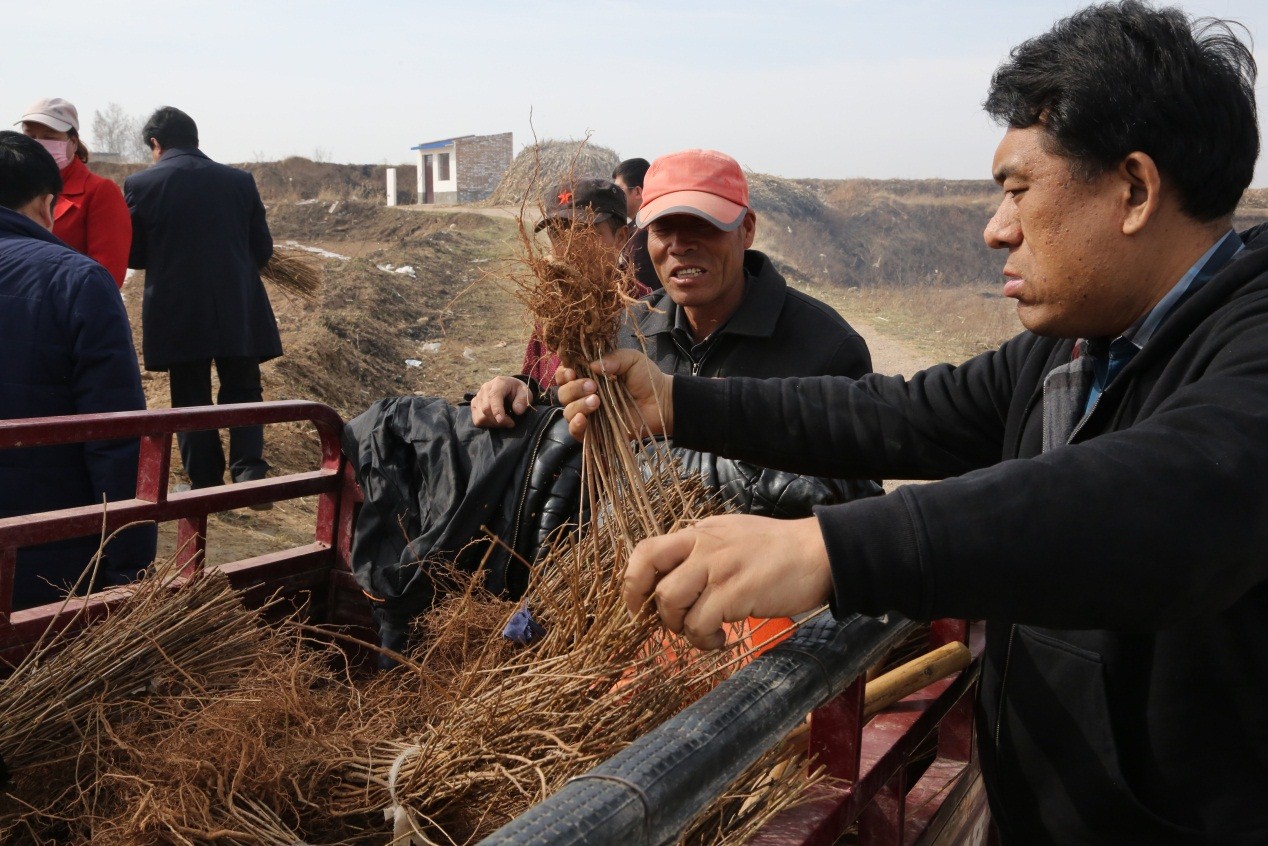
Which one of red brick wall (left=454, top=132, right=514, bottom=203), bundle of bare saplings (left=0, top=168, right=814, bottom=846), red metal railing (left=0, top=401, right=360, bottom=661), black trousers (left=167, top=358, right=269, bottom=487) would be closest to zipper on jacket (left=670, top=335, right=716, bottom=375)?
bundle of bare saplings (left=0, top=168, right=814, bottom=846)

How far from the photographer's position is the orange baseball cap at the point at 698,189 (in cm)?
300

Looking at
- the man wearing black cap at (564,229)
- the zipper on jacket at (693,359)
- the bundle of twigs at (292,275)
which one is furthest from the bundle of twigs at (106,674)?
the bundle of twigs at (292,275)

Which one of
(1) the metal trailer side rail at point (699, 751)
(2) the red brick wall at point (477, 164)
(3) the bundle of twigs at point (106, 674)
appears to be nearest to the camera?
(1) the metal trailer side rail at point (699, 751)

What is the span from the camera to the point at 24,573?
2771mm

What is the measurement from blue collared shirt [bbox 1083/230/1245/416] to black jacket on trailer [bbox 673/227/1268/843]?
4 centimetres

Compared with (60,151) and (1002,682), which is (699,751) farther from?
(60,151)

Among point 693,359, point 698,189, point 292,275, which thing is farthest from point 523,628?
point 292,275

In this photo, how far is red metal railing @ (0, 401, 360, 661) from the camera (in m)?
2.19

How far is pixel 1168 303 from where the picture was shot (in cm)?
140

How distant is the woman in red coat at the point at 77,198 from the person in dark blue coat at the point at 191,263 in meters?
0.62

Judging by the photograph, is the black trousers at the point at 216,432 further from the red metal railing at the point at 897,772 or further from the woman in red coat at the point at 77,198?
the red metal railing at the point at 897,772

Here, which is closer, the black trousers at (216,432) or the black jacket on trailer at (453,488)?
the black jacket on trailer at (453,488)

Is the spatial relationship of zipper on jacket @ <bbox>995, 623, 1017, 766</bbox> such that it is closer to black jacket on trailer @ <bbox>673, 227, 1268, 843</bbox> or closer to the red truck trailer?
black jacket on trailer @ <bbox>673, 227, 1268, 843</bbox>

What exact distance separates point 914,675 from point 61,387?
2.44 metres
